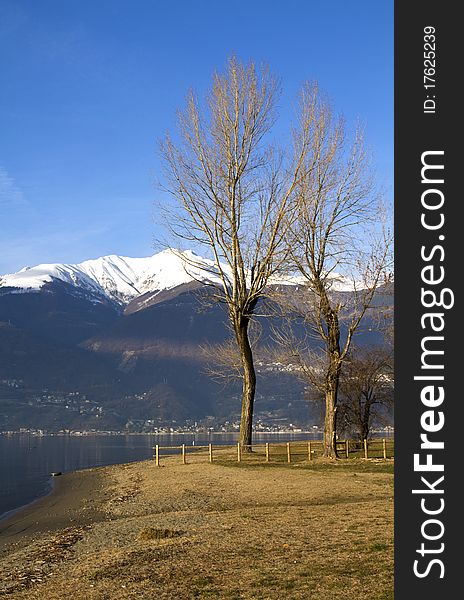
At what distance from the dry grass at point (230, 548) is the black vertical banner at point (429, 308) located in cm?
558

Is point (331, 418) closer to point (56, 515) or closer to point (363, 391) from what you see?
point (56, 515)

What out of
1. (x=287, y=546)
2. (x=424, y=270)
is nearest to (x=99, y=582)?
(x=287, y=546)

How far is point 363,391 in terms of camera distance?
196 ft

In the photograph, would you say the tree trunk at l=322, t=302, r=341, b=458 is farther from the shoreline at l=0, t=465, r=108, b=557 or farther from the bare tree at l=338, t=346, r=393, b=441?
the bare tree at l=338, t=346, r=393, b=441

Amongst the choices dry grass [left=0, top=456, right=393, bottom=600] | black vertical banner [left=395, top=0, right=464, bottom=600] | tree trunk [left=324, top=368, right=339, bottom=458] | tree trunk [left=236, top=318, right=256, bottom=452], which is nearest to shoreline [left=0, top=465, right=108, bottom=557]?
dry grass [left=0, top=456, right=393, bottom=600]

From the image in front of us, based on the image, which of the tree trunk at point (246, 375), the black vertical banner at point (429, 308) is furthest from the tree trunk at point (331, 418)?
the black vertical banner at point (429, 308)

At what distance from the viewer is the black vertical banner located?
16.8 ft

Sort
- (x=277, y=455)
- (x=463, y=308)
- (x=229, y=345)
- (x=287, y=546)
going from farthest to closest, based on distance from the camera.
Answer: (x=229, y=345) < (x=277, y=455) < (x=287, y=546) < (x=463, y=308)

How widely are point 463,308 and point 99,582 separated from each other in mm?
9388

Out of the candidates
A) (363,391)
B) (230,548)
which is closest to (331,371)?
(230,548)

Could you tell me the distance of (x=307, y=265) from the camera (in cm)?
3691

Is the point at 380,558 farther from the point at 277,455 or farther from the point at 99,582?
the point at 277,455

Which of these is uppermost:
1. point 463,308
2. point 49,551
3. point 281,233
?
point 281,233

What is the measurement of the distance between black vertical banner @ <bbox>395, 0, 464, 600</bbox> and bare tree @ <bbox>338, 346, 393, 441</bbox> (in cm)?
5381
